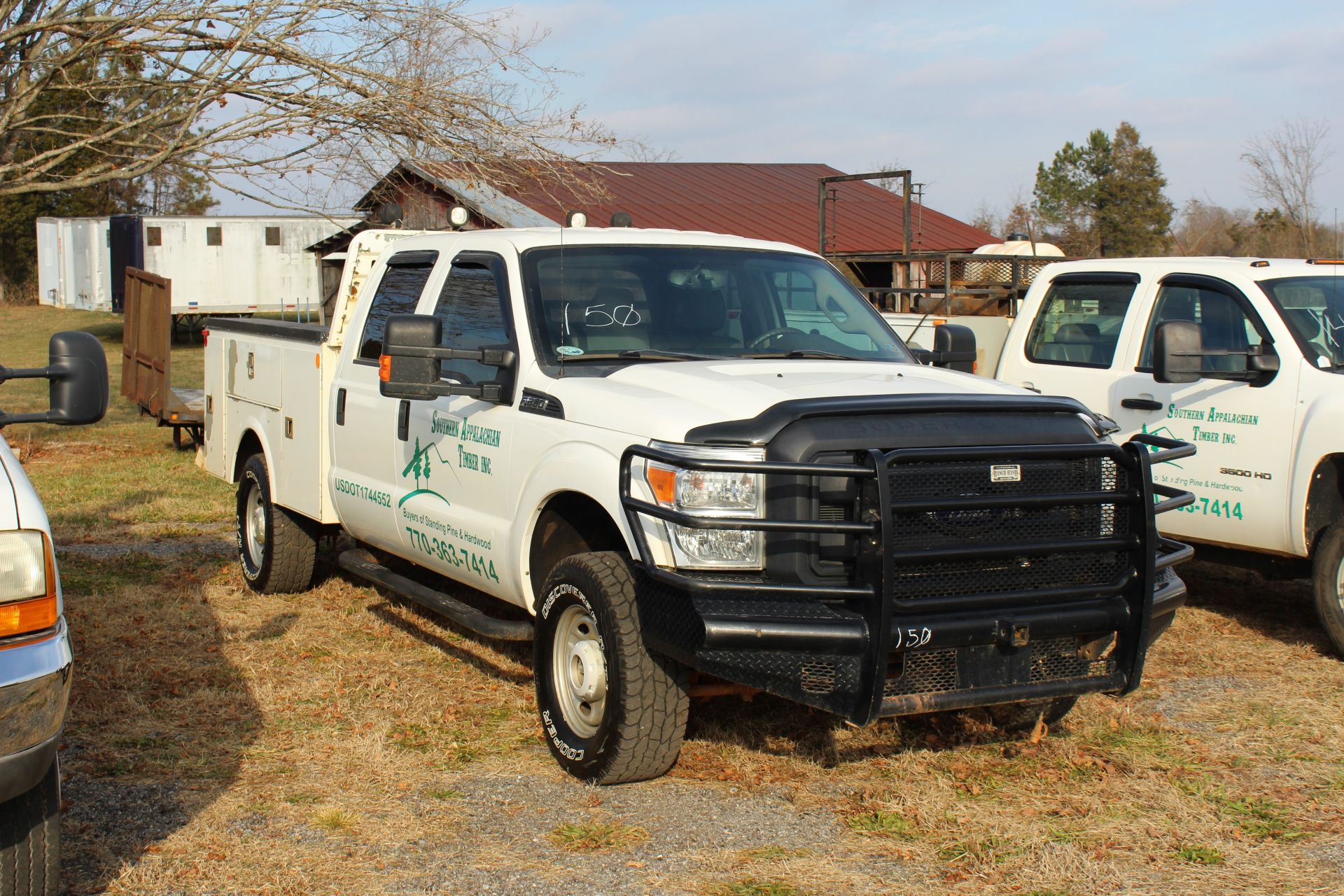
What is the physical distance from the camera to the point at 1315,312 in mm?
6969

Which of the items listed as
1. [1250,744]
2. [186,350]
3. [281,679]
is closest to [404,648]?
[281,679]

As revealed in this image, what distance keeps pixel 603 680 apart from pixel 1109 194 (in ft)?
153

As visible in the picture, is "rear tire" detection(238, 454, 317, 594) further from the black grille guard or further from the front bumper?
the front bumper

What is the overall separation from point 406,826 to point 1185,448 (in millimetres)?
3100

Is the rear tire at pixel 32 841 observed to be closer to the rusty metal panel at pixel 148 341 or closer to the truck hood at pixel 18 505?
the truck hood at pixel 18 505

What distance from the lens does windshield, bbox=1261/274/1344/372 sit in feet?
22.2

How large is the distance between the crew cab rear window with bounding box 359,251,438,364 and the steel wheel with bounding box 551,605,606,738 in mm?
2052

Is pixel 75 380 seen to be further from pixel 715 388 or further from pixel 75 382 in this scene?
pixel 715 388

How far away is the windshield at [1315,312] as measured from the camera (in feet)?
22.2

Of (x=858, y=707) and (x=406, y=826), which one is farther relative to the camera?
(x=406, y=826)

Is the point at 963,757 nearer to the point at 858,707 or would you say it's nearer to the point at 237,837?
the point at 858,707

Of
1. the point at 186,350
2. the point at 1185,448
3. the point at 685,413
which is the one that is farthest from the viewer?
the point at 186,350

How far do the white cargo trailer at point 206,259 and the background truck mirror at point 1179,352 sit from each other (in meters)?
26.7

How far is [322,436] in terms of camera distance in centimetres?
700
